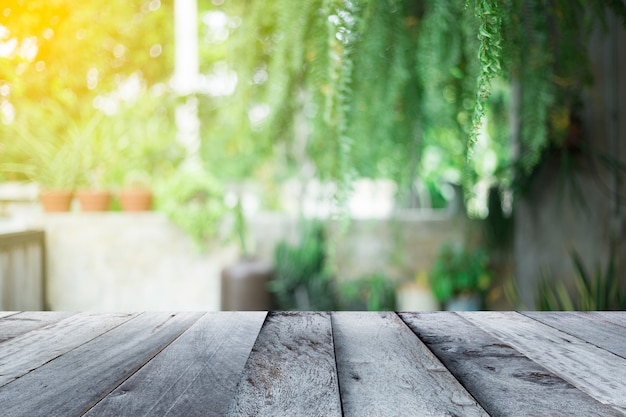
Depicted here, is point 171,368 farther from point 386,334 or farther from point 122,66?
point 122,66

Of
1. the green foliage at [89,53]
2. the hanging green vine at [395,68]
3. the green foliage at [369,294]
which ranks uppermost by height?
the green foliage at [89,53]

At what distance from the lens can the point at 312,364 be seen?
545 millimetres

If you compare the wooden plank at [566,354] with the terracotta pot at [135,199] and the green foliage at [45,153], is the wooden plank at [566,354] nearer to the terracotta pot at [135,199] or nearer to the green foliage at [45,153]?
the terracotta pot at [135,199]

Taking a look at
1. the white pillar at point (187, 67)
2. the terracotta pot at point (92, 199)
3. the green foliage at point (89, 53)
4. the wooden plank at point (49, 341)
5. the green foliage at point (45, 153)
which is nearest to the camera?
the wooden plank at point (49, 341)

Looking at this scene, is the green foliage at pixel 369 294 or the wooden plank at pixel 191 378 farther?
the green foliage at pixel 369 294

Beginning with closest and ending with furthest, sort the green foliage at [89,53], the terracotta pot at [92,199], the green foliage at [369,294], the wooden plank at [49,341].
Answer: the wooden plank at [49,341] < the green foliage at [369,294] < the terracotta pot at [92,199] < the green foliage at [89,53]

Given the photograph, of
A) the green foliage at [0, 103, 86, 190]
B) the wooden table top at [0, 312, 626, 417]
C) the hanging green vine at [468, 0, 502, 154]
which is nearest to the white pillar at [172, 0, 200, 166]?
the green foliage at [0, 103, 86, 190]

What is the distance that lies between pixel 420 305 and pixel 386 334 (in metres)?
2.15

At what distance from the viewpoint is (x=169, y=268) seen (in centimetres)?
265

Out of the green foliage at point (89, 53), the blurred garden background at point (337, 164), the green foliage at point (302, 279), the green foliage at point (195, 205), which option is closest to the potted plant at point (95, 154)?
the blurred garden background at point (337, 164)

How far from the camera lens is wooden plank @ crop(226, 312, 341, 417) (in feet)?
1.42

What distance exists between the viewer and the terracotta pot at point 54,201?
8.91 feet

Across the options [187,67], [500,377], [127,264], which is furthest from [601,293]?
[187,67]

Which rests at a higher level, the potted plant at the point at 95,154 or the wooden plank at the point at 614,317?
the potted plant at the point at 95,154
